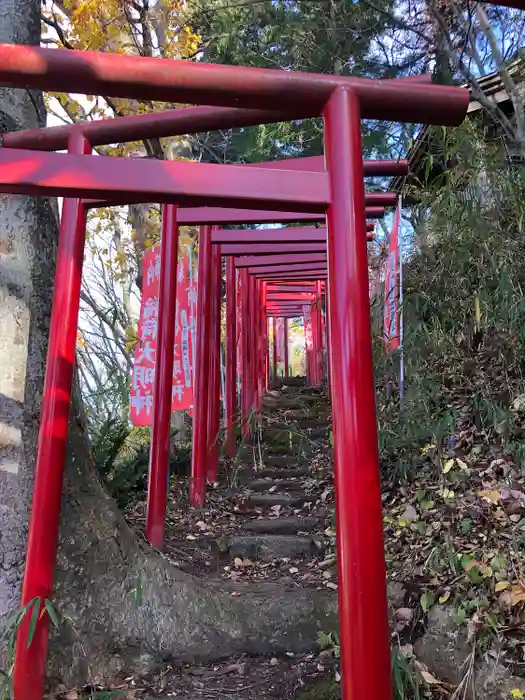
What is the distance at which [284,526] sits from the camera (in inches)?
199

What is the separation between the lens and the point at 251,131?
845 centimetres

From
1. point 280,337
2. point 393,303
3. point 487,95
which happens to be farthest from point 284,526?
point 280,337

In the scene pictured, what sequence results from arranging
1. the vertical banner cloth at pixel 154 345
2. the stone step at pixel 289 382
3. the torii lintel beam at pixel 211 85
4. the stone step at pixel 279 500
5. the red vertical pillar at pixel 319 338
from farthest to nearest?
the stone step at pixel 289 382, the red vertical pillar at pixel 319 338, the stone step at pixel 279 500, the vertical banner cloth at pixel 154 345, the torii lintel beam at pixel 211 85

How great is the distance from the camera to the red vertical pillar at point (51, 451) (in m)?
2.31

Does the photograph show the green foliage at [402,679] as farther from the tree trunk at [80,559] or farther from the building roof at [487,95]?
the building roof at [487,95]

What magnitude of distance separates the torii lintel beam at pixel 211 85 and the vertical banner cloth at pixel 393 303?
2588 millimetres

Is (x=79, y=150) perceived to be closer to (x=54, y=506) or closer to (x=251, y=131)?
(x=54, y=506)

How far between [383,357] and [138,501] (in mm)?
2808

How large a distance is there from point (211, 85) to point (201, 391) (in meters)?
3.97

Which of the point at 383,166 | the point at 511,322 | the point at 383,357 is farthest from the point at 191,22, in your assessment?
the point at 511,322

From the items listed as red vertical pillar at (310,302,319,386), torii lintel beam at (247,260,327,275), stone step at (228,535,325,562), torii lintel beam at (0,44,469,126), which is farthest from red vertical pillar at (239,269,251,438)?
torii lintel beam at (0,44,469,126)

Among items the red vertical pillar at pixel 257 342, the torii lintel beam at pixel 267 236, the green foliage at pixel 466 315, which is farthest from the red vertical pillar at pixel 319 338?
the green foliage at pixel 466 315

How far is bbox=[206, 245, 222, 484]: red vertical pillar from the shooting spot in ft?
20.0

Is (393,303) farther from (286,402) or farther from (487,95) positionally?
(286,402)
